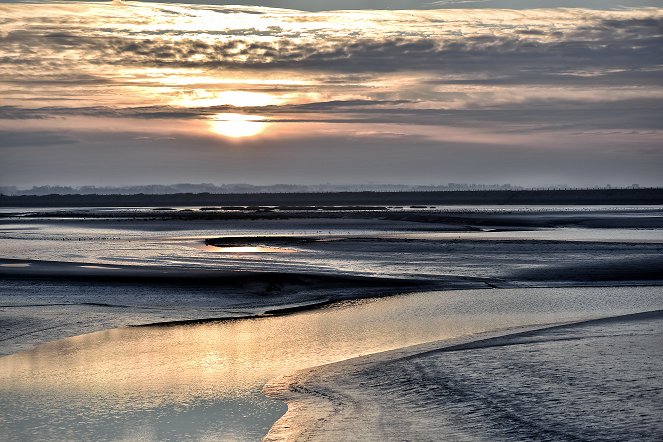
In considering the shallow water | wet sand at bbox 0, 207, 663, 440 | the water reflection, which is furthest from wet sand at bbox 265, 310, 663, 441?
the water reflection

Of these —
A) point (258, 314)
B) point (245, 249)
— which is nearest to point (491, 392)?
point (258, 314)

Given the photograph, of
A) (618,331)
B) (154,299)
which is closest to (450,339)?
(618,331)

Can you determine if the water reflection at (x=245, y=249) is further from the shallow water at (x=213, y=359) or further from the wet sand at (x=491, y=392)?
the wet sand at (x=491, y=392)

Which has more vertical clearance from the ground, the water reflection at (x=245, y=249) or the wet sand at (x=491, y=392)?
the wet sand at (x=491, y=392)

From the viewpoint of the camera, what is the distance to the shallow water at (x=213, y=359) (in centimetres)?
1166

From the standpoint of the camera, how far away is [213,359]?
1616cm

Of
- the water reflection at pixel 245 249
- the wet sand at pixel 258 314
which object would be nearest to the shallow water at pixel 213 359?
the wet sand at pixel 258 314

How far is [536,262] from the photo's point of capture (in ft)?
116

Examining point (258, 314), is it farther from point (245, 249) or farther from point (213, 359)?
point (245, 249)

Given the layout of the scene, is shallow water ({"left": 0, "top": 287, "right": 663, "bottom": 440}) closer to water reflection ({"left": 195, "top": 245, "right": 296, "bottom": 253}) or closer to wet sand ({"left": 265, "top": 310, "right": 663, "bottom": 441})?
wet sand ({"left": 265, "top": 310, "right": 663, "bottom": 441})

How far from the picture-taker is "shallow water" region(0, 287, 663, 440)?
1166cm

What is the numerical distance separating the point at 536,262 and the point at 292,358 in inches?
848

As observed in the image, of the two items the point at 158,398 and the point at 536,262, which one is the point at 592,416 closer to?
the point at 158,398

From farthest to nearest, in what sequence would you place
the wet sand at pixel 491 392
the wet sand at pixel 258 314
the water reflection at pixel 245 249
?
the water reflection at pixel 245 249
the wet sand at pixel 258 314
the wet sand at pixel 491 392
